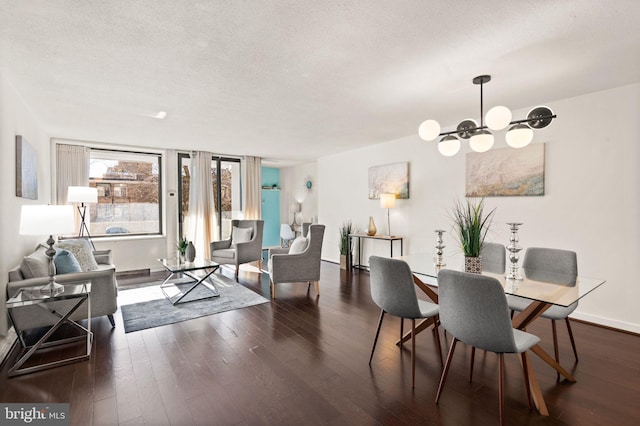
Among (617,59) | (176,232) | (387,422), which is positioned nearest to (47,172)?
(176,232)

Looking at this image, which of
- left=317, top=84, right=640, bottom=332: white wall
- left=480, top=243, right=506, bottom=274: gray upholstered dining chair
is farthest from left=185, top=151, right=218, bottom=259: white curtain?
left=480, top=243, right=506, bottom=274: gray upholstered dining chair

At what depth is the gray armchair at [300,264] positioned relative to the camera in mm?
4223

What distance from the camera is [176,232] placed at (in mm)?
6426

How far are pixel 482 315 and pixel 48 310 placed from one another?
11.3ft

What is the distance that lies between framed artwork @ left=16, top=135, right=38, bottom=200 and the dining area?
11.7 ft

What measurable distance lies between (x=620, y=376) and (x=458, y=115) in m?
3.07

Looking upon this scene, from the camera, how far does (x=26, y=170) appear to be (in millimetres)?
3367

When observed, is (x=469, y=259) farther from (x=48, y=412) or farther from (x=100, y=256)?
(x=100, y=256)

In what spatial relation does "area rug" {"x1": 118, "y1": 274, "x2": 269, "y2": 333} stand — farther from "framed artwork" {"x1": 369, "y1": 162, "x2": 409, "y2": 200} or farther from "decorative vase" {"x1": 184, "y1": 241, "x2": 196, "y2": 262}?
"framed artwork" {"x1": 369, "y1": 162, "x2": 409, "y2": 200}

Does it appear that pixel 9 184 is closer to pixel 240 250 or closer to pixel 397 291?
pixel 240 250

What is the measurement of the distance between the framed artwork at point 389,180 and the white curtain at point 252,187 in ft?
9.29

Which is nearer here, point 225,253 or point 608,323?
point 608,323

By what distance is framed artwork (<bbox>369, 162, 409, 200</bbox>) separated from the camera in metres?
5.27

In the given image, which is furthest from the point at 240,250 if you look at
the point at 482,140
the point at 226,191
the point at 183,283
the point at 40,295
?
the point at 482,140
